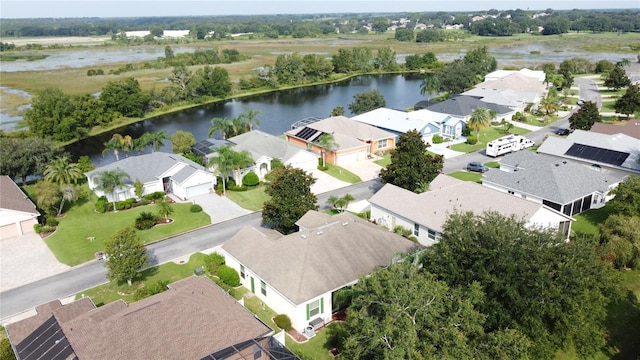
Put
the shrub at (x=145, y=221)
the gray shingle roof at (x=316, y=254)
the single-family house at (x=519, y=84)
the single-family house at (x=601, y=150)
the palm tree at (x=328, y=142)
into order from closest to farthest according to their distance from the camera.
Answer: the gray shingle roof at (x=316, y=254), the shrub at (x=145, y=221), the single-family house at (x=601, y=150), the palm tree at (x=328, y=142), the single-family house at (x=519, y=84)

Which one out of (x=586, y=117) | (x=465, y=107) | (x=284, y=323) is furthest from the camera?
(x=465, y=107)

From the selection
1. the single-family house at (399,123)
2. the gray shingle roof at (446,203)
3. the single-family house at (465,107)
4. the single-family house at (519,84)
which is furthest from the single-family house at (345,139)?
the single-family house at (519,84)

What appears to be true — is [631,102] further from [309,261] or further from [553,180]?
[309,261]

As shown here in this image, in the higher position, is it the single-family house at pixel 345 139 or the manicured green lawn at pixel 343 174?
the single-family house at pixel 345 139

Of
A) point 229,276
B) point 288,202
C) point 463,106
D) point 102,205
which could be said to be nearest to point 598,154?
point 463,106

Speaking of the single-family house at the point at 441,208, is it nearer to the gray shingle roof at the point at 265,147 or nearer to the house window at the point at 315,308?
the house window at the point at 315,308

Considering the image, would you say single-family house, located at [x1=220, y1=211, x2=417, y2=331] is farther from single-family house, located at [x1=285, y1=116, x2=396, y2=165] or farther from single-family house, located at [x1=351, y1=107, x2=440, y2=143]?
Result: single-family house, located at [x1=351, y1=107, x2=440, y2=143]
